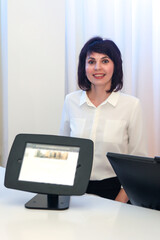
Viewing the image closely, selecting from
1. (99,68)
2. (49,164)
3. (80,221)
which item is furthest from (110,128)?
(80,221)

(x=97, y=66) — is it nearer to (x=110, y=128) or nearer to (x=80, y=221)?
(x=110, y=128)

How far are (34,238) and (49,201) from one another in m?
0.26

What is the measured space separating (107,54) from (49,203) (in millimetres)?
1055

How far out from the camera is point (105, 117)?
1.88 metres

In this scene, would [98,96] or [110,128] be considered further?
[98,96]

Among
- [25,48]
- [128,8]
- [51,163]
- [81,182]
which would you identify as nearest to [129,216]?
[81,182]

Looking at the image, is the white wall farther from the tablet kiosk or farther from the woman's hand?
the tablet kiosk

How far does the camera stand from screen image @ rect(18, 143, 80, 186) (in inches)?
44.7

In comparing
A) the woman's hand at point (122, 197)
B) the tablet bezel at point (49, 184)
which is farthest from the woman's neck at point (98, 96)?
the tablet bezel at point (49, 184)

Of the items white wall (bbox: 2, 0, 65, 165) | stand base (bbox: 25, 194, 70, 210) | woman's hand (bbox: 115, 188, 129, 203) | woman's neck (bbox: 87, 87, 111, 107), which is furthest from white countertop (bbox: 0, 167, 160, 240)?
white wall (bbox: 2, 0, 65, 165)

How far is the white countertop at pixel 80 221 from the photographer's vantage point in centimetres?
93

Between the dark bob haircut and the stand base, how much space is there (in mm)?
944

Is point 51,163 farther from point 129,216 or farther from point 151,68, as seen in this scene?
point 151,68

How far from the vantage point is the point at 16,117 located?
242 centimetres
